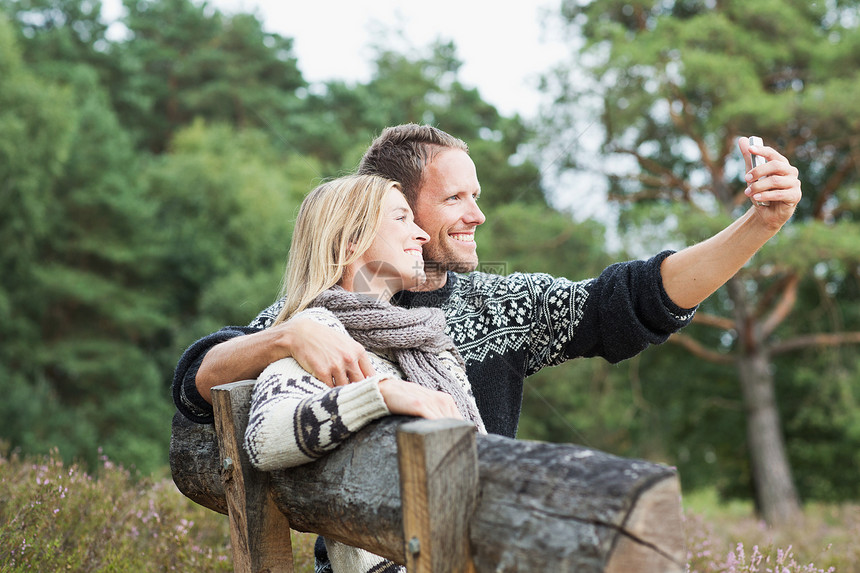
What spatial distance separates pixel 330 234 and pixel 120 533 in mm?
1947

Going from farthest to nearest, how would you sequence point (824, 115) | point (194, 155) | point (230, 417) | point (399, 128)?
point (194, 155)
point (824, 115)
point (399, 128)
point (230, 417)

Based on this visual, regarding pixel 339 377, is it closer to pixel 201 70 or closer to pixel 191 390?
pixel 191 390

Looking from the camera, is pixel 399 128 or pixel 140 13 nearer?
pixel 399 128

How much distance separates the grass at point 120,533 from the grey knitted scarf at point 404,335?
140cm

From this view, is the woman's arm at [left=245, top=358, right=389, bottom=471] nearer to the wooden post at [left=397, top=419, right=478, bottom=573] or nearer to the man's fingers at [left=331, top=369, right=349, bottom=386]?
the man's fingers at [left=331, top=369, right=349, bottom=386]

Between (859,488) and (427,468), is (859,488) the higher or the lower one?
the lower one

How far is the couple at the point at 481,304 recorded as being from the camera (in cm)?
209

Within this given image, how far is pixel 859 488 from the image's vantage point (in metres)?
16.1

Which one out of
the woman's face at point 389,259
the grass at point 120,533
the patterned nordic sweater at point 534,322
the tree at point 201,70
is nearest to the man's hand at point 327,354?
the woman's face at point 389,259

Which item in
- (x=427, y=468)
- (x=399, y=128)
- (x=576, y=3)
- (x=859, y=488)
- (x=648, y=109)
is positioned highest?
(x=576, y=3)

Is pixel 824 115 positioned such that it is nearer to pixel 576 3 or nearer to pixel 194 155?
pixel 576 3

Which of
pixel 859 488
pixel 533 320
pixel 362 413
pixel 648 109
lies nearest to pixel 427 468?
pixel 362 413

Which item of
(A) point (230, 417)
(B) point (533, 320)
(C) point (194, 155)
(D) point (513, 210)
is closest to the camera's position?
(A) point (230, 417)

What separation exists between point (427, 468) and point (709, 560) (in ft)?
9.00
